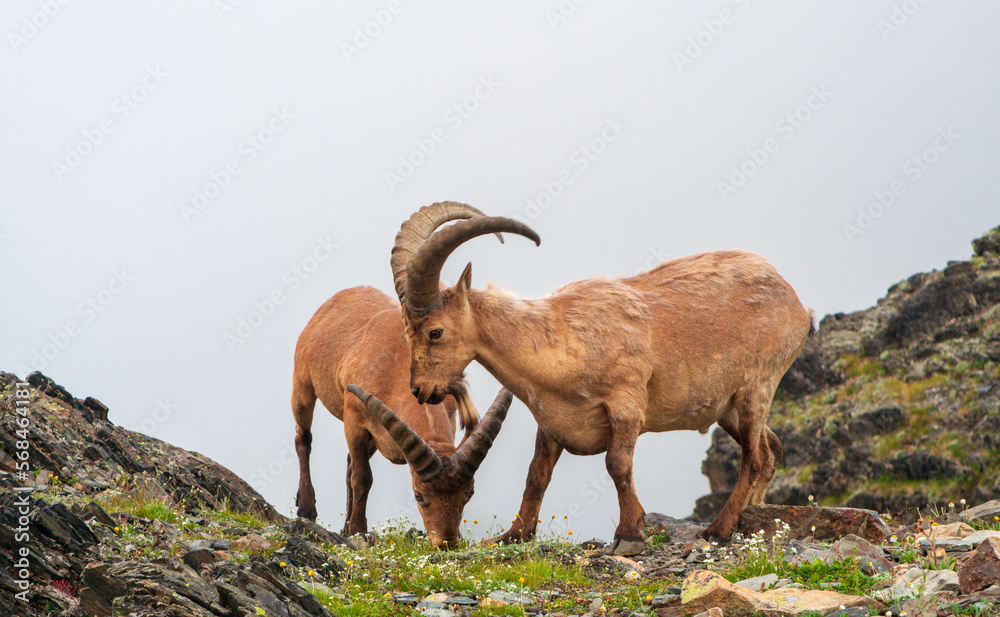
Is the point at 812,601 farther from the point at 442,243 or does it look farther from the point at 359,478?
the point at 359,478

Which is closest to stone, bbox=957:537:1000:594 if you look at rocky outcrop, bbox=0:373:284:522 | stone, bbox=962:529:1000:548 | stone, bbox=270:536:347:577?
stone, bbox=962:529:1000:548

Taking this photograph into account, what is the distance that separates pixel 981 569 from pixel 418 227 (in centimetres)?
640

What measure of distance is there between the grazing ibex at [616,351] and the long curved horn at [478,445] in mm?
523

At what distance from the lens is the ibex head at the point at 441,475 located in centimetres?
964

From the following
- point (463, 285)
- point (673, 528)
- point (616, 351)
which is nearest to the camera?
point (463, 285)

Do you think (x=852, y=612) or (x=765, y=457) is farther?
(x=765, y=457)

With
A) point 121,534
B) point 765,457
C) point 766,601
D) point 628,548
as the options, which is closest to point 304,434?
point 121,534

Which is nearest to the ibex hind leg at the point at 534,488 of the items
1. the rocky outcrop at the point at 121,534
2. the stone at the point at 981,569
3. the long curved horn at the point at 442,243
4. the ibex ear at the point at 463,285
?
the ibex ear at the point at 463,285

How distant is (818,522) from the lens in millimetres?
8953

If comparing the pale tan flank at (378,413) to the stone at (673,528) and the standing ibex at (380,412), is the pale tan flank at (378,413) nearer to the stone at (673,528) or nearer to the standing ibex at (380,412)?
the standing ibex at (380,412)

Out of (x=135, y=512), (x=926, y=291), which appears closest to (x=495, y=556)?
(x=135, y=512)

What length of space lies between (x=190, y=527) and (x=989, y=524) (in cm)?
802

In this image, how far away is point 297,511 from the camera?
13789 millimetres

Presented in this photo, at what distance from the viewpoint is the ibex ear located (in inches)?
368
